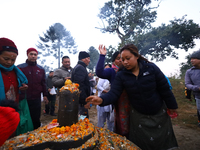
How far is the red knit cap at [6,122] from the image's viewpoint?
1221mm

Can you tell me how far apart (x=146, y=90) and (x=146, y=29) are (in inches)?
701

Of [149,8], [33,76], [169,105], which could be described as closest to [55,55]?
[149,8]

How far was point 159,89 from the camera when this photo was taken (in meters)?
2.08

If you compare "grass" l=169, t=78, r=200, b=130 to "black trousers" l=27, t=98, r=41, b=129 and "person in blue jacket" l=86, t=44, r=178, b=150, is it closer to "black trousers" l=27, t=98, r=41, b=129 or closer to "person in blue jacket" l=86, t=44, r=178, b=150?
"person in blue jacket" l=86, t=44, r=178, b=150

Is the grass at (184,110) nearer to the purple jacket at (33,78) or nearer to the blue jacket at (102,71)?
the blue jacket at (102,71)

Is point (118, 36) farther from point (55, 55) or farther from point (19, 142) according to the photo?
point (55, 55)

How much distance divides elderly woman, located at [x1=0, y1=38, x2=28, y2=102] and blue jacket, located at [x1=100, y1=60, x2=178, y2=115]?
2.04 m

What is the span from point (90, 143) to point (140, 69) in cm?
146

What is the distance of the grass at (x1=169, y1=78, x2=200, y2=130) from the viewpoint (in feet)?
18.8

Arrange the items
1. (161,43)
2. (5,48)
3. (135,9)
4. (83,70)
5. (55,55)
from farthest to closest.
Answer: (55,55), (135,9), (161,43), (83,70), (5,48)

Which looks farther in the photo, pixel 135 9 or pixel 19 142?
pixel 135 9

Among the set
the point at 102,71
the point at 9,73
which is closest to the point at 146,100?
the point at 102,71

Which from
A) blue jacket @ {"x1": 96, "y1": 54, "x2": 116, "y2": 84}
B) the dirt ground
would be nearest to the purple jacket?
blue jacket @ {"x1": 96, "y1": 54, "x2": 116, "y2": 84}

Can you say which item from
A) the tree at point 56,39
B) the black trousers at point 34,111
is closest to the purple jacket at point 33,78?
the black trousers at point 34,111
